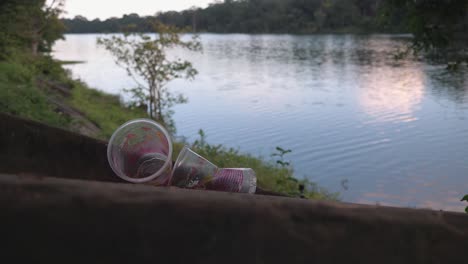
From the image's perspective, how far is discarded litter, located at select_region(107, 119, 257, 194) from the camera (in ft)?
5.59

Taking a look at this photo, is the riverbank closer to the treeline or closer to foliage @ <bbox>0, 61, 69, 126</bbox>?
foliage @ <bbox>0, 61, 69, 126</bbox>

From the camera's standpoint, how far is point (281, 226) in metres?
0.74

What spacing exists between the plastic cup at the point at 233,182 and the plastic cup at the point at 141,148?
202 mm

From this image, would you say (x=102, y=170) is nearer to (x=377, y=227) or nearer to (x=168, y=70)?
(x=377, y=227)

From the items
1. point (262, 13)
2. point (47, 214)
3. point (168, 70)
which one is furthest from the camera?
point (262, 13)

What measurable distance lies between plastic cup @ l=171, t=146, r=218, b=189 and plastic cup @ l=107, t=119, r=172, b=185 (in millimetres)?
74

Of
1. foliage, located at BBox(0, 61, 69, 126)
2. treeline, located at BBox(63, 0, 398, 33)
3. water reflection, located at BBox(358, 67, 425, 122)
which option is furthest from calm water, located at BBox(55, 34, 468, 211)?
treeline, located at BBox(63, 0, 398, 33)

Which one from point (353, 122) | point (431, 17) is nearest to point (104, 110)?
point (353, 122)

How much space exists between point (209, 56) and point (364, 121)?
32.5 metres

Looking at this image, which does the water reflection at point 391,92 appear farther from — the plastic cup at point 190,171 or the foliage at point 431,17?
the plastic cup at point 190,171

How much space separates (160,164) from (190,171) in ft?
0.60

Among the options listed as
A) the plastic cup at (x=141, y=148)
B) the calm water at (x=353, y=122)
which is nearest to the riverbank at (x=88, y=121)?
the calm water at (x=353, y=122)

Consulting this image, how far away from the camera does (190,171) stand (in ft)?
5.81

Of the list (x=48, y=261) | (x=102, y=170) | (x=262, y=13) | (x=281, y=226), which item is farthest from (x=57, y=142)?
(x=262, y=13)
